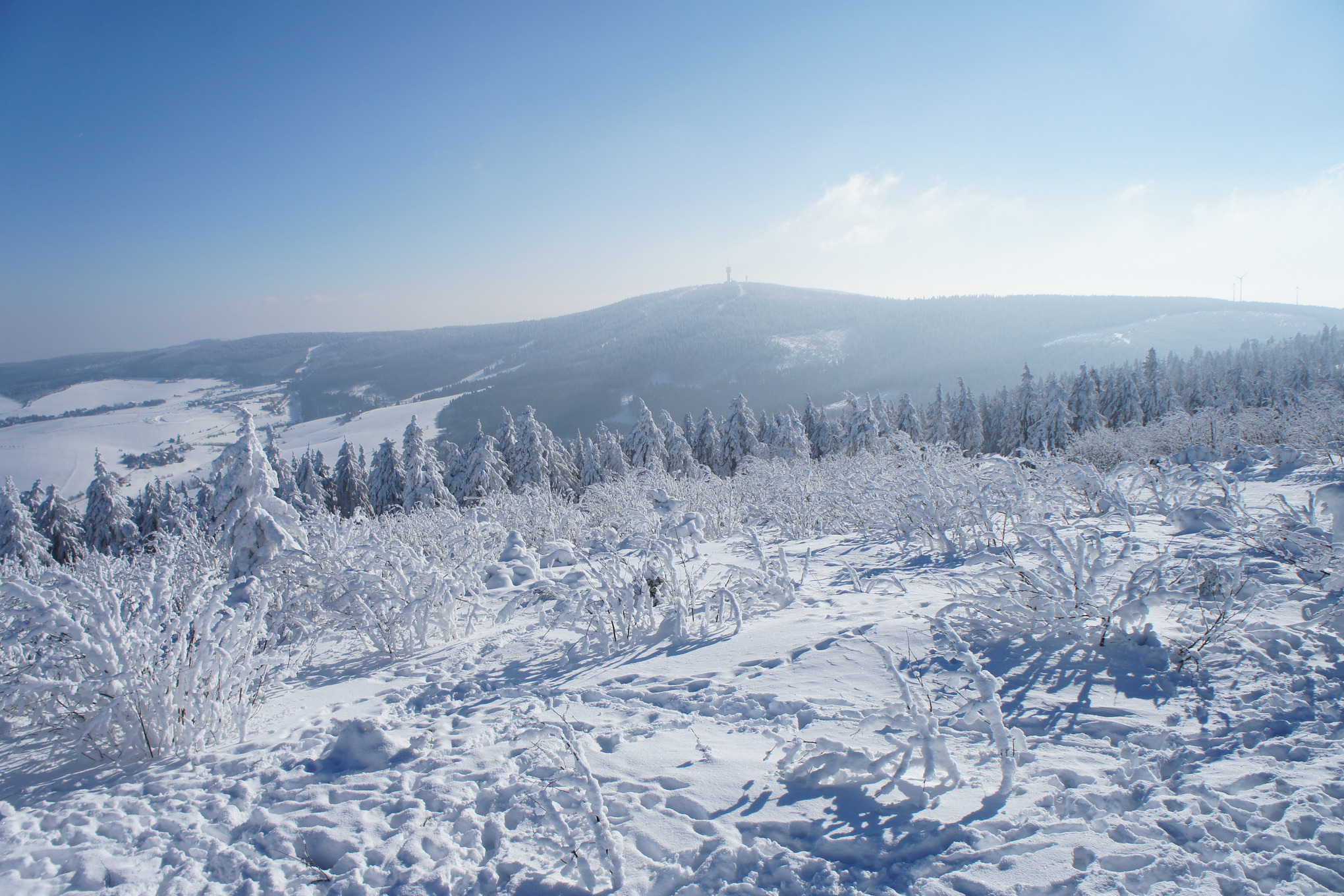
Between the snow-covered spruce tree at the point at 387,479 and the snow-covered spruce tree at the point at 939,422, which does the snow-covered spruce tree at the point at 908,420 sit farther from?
the snow-covered spruce tree at the point at 387,479

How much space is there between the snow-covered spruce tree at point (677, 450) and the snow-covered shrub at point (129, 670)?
32029mm

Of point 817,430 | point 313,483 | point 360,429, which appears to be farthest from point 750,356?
point 313,483

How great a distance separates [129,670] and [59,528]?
38351mm

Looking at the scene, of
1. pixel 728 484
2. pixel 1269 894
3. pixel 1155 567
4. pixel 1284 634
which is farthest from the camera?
pixel 728 484

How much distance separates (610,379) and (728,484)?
109m

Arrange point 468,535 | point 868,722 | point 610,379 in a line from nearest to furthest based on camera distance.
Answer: point 868,722 < point 468,535 < point 610,379

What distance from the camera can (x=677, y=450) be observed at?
42875mm

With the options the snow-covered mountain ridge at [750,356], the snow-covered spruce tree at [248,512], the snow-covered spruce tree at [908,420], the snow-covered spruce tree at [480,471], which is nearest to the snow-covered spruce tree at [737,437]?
the snow-covered spruce tree at [908,420]

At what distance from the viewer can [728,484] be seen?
16.1m

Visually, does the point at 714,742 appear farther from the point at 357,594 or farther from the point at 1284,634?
the point at 357,594

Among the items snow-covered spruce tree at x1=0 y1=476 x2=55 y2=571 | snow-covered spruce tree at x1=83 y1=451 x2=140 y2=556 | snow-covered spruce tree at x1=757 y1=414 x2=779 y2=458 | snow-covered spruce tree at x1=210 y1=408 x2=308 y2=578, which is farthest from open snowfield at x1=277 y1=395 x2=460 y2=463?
snow-covered spruce tree at x1=210 y1=408 x2=308 y2=578

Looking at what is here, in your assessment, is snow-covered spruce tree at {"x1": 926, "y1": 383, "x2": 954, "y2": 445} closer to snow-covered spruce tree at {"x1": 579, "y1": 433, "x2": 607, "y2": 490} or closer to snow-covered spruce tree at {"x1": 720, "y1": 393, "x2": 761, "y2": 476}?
snow-covered spruce tree at {"x1": 720, "y1": 393, "x2": 761, "y2": 476}

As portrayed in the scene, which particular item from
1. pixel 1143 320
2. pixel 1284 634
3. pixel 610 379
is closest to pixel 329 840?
pixel 1284 634

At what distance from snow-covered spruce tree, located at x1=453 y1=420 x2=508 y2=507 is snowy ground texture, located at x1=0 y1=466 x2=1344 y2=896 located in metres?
26.1
